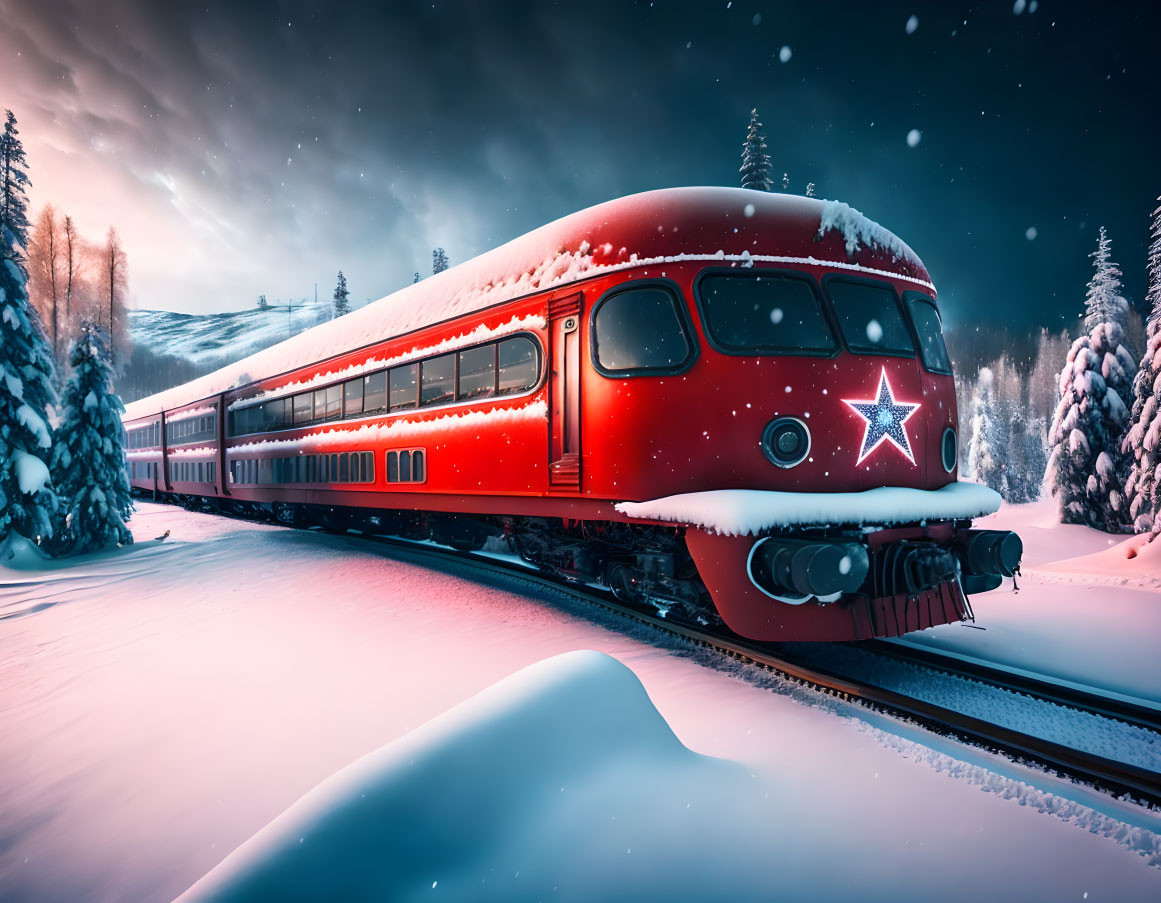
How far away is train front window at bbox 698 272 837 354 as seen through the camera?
172 inches

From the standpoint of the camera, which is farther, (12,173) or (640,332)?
(12,173)

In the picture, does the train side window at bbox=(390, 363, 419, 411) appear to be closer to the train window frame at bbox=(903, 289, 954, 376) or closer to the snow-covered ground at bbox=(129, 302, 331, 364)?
the train window frame at bbox=(903, 289, 954, 376)

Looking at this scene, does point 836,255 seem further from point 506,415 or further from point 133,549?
point 133,549

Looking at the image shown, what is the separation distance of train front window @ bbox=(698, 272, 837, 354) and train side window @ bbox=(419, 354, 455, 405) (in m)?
3.30

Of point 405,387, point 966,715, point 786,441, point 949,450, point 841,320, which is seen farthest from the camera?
point 405,387

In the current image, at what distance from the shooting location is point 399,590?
6660 millimetres

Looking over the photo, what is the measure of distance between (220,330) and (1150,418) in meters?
155

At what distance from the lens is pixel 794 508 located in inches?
152

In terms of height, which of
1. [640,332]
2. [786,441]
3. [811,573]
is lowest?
[811,573]

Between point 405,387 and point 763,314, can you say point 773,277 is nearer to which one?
point 763,314

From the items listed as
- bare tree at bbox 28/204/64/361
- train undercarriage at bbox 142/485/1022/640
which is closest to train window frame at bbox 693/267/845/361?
train undercarriage at bbox 142/485/1022/640

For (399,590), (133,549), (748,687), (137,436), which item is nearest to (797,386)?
(748,687)

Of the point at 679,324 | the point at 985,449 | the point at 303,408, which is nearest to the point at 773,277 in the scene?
the point at 679,324

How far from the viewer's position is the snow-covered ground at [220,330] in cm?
11362
